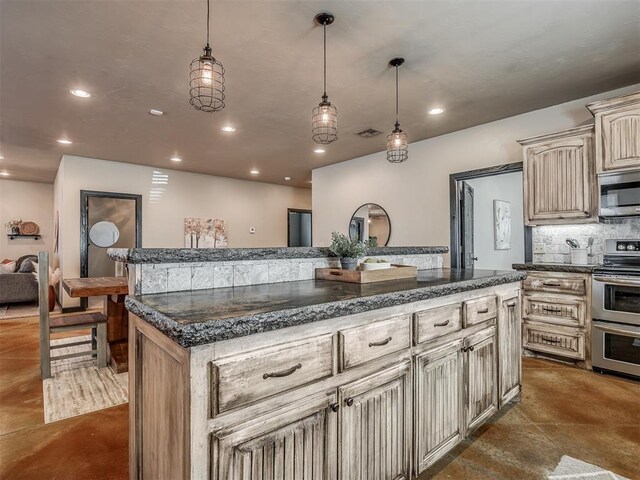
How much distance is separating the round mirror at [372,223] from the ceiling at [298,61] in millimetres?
1434

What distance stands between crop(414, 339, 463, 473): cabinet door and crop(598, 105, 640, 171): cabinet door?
2.43m

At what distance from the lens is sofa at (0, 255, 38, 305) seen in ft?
19.5

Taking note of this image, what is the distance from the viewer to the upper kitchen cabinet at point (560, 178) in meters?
3.18

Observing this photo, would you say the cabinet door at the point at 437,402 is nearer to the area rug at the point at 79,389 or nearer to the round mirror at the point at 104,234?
the area rug at the point at 79,389

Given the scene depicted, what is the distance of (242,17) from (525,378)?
362cm

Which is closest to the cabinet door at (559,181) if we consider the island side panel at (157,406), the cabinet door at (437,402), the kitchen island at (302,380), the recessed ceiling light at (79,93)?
the kitchen island at (302,380)

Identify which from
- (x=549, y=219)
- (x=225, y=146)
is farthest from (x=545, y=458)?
(x=225, y=146)

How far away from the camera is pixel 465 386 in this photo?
6.11 feet

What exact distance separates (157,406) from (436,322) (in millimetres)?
1272

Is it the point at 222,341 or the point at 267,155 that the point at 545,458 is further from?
the point at 267,155

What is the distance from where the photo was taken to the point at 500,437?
209cm

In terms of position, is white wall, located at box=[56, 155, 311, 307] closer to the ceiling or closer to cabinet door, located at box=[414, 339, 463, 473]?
the ceiling

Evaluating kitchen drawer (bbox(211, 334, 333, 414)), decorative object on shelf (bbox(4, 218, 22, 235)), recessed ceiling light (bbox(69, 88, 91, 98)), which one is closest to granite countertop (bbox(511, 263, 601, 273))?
kitchen drawer (bbox(211, 334, 333, 414))

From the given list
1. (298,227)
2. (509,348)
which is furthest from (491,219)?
(298,227)
